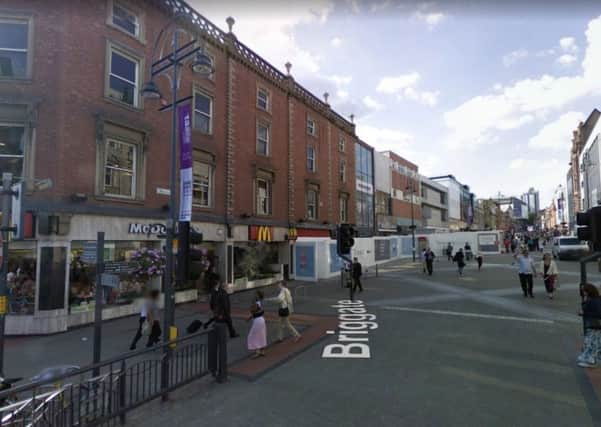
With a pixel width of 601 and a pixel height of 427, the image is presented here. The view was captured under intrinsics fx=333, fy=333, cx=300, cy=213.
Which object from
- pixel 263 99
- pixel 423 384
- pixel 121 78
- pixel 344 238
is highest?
pixel 263 99

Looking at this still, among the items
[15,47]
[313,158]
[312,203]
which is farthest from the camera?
[313,158]

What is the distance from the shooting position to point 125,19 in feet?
44.7

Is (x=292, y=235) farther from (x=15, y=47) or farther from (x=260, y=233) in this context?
(x=15, y=47)

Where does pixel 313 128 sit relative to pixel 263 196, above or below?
above

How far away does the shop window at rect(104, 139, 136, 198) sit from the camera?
1266cm

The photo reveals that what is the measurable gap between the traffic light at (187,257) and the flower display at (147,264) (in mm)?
6305

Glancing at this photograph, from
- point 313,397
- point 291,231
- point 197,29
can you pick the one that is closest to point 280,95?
point 197,29

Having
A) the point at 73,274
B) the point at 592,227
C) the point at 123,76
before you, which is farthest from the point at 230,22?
the point at 592,227

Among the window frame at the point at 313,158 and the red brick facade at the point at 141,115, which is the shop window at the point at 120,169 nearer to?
the red brick facade at the point at 141,115

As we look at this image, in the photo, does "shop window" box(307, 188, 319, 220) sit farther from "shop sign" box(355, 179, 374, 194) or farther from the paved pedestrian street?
the paved pedestrian street

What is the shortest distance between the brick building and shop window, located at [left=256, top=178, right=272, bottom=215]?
0.46ft

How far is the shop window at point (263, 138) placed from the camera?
2114cm

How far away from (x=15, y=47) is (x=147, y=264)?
27.9 ft


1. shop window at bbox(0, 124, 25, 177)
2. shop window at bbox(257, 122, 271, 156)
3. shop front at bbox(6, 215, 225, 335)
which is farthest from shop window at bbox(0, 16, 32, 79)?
shop window at bbox(257, 122, 271, 156)
